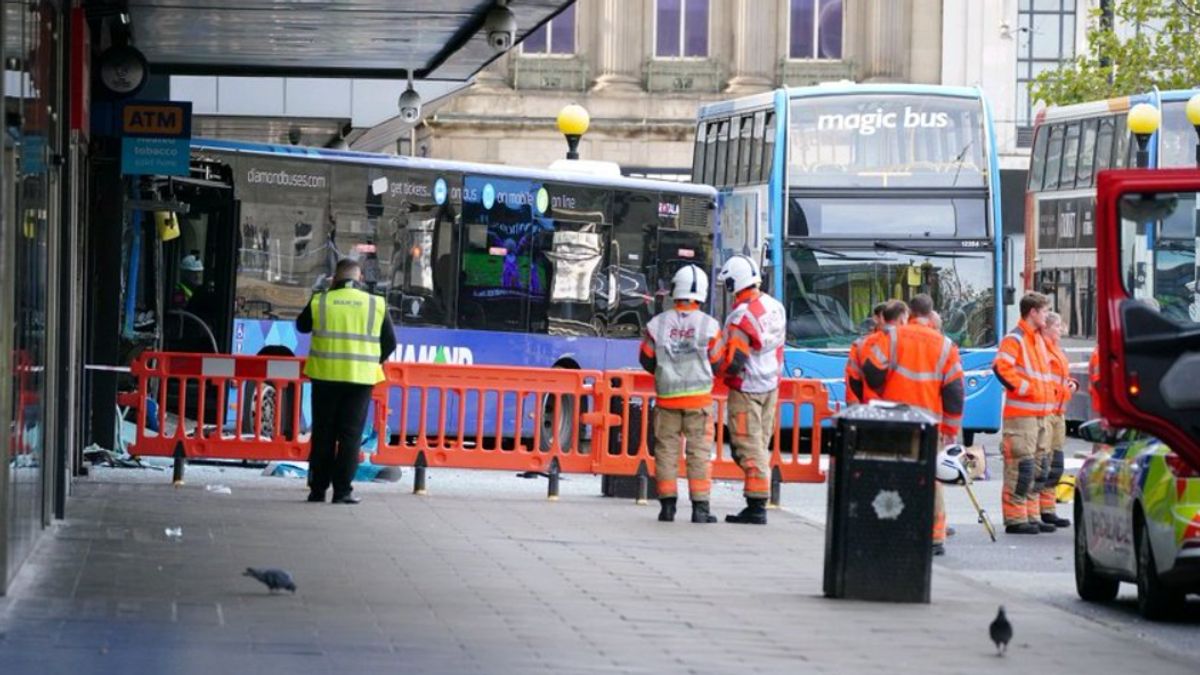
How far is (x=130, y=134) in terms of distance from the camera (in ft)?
69.3

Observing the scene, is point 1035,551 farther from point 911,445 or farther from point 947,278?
point 947,278

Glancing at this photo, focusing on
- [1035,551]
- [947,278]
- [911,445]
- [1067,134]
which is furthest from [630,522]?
[1067,134]

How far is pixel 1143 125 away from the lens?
35.3 meters

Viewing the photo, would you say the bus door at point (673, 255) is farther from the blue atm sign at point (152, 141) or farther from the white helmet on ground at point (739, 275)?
the white helmet on ground at point (739, 275)

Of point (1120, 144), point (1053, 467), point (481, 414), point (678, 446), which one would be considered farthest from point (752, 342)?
point (1120, 144)

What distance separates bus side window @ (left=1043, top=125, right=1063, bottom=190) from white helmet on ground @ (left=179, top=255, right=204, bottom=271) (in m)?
16.5

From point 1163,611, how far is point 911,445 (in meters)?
1.52

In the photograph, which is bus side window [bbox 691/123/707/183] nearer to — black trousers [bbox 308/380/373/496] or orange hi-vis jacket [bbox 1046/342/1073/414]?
orange hi-vis jacket [bbox 1046/342/1073/414]

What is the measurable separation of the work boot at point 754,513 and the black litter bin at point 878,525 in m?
5.38

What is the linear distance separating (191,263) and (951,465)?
10769 millimetres

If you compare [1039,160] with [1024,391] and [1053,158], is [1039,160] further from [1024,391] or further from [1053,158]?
[1024,391]

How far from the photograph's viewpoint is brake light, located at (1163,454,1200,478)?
12677 millimetres

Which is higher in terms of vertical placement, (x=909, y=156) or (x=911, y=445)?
(x=909, y=156)

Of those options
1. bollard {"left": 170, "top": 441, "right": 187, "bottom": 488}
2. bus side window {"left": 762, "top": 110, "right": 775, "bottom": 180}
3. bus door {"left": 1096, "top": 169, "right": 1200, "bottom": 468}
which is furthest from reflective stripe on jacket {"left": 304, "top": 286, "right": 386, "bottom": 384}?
bus side window {"left": 762, "top": 110, "right": 775, "bottom": 180}
